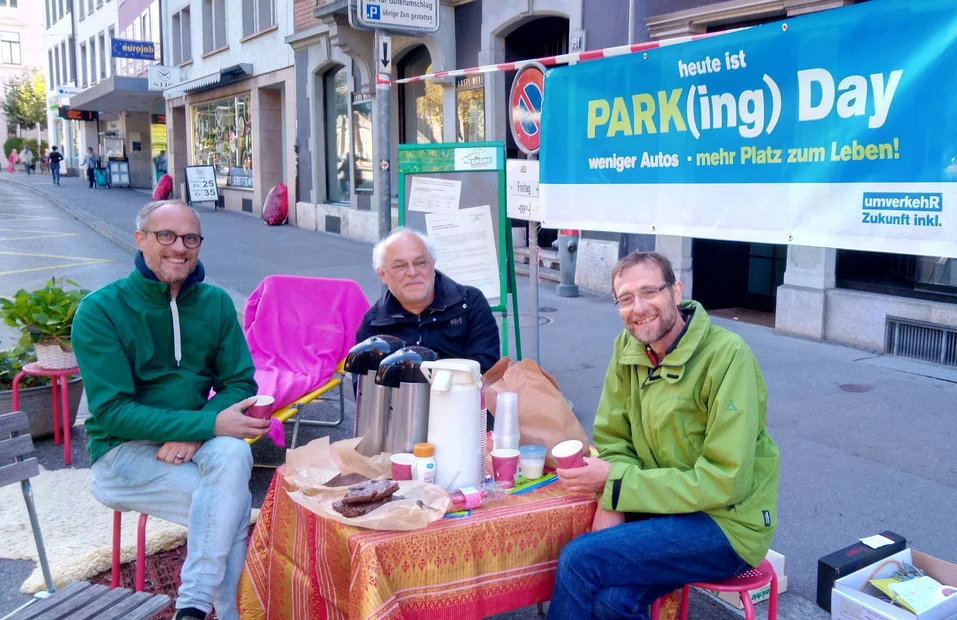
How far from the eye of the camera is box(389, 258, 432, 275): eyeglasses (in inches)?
133

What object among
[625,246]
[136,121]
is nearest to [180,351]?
[625,246]

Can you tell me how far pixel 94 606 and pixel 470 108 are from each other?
1072 cm

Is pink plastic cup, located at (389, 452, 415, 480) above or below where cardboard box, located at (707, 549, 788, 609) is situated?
above

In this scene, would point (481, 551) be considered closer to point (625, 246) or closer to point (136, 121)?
point (625, 246)

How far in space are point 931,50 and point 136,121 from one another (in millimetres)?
38542

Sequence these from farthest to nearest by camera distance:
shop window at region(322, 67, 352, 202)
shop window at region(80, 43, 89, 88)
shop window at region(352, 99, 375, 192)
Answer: shop window at region(80, 43, 89, 88), shop window at region(322, 67, 352, 202), shop window at region(352, 99, 375, 192)

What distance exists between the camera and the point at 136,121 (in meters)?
36.8

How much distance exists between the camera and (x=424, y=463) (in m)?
2.27

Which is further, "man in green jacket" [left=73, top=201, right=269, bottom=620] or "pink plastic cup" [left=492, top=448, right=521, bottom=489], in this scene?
"man in green jacket" [left=73, top=201, right=269, bottom=620]

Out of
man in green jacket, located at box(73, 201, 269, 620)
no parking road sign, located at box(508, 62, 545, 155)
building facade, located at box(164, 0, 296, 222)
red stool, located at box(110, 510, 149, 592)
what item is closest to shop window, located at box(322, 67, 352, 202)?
building facade, located at box(164, 0, 296, 222)

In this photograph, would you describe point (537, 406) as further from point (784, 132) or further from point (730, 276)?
point (730, 276)

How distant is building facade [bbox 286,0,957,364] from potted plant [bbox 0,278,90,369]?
4383mm

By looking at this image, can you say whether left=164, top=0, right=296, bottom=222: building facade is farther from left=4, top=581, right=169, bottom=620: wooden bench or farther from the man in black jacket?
left=4, top=581, right=169, bottom=620: wooden bench

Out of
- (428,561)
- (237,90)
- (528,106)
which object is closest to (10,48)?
(237,90)
